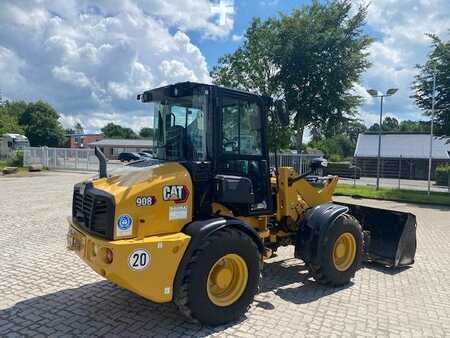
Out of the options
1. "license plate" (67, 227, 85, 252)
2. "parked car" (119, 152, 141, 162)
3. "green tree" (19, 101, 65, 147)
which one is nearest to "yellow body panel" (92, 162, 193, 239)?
"license plate" (67, 227, 85, 252)

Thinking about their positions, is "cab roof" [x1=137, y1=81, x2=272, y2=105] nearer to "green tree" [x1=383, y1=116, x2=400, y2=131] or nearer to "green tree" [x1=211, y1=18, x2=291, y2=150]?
"green tree" [x1=211, y1=18, x2=291, y2=150]

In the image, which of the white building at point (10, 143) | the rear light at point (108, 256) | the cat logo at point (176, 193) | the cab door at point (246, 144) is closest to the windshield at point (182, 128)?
the cab door at point (246, 144)

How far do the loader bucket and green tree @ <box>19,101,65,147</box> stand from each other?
204 ft

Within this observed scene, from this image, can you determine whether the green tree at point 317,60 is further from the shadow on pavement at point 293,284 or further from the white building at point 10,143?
the white building at point 10,143

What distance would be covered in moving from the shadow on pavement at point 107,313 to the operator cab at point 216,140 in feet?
3.89

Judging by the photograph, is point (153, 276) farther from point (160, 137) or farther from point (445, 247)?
point (445, 247)

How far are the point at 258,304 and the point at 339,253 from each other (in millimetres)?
1569

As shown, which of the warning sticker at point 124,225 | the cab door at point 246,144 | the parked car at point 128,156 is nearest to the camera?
the warning sticker at point 124,225

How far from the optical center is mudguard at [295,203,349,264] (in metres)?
5.16

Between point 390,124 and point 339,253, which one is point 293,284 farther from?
point 390,124

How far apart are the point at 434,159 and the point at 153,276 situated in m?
42.0

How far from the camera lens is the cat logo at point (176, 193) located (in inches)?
153

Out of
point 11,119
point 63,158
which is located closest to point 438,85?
point 63,158

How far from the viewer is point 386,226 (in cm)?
642
